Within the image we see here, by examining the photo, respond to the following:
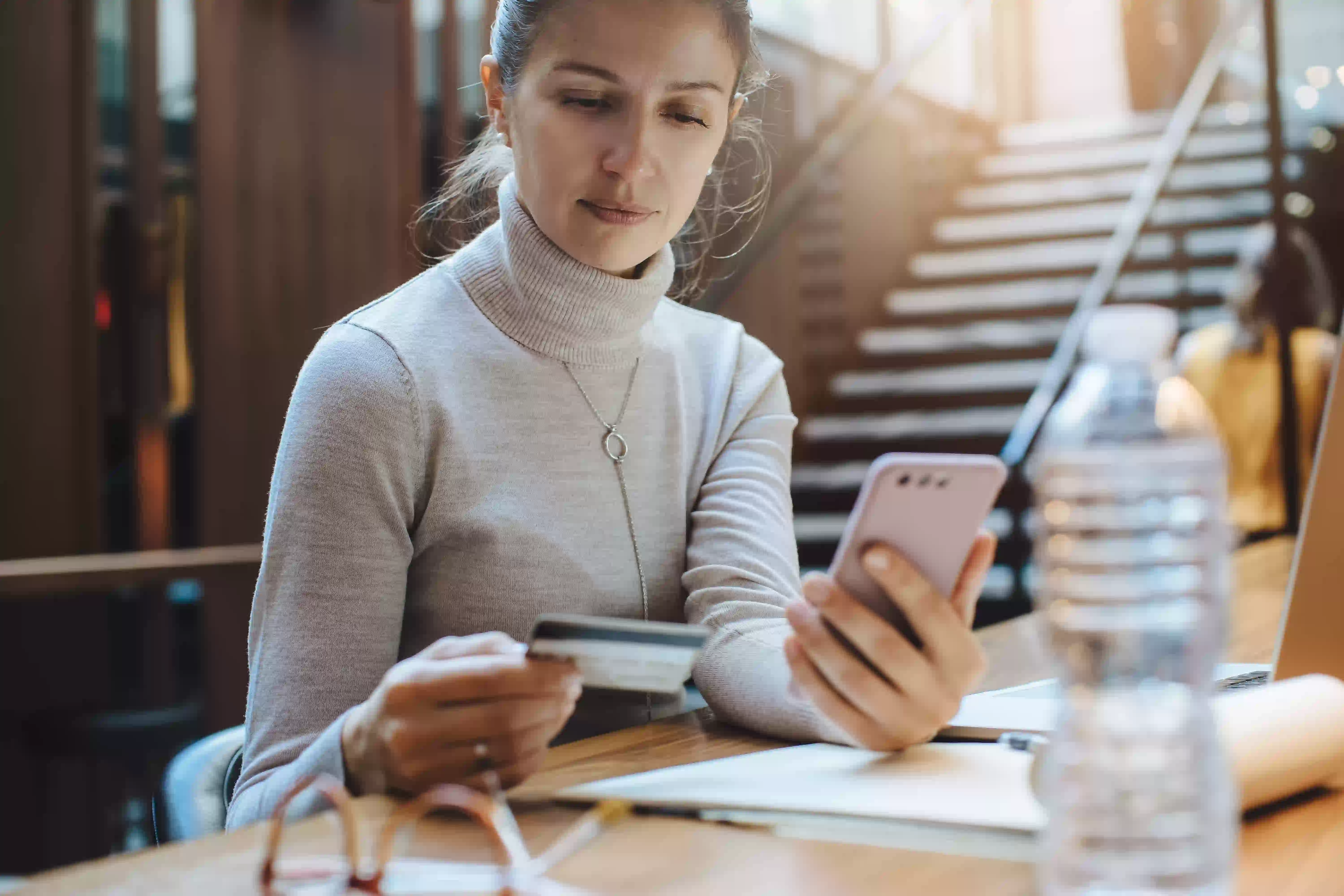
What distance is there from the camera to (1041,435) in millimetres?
4879

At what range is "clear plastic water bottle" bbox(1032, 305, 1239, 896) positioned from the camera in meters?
0.62

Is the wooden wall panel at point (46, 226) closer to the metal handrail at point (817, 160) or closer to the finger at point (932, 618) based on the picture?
the metal handrail at point (817, 160)

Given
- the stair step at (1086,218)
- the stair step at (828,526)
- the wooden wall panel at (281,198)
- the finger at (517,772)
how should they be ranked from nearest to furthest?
the finger at (517,772) < the wooden wall panel at (281,198) < the stair step at (828,526) < the stair step at (1086,218)

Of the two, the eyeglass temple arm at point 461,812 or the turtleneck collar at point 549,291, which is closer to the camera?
the eyeglass temple arm at point 461,812

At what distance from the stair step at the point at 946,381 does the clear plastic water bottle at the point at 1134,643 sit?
18.1 ft

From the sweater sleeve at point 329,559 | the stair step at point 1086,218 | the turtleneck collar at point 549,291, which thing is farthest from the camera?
the stair step at point 1086,218

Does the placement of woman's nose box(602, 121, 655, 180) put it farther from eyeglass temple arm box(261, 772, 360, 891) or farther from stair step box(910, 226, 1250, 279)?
stair step box(910, 226, 1250, 279)

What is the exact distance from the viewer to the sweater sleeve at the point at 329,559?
1089 millimetres

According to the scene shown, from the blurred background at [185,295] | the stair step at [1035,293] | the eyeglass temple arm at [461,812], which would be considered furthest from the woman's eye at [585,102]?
the stair step at [1035,293]

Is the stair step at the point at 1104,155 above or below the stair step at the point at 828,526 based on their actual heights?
above

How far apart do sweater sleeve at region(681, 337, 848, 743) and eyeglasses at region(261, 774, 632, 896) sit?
0.38 meters

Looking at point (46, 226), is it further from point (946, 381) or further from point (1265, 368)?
point (1265, 368)

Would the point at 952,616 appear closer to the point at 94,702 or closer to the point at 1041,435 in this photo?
the point at 94,702

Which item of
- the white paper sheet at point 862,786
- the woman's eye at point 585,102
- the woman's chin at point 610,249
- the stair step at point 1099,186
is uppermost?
the stair step at point 1099,186
